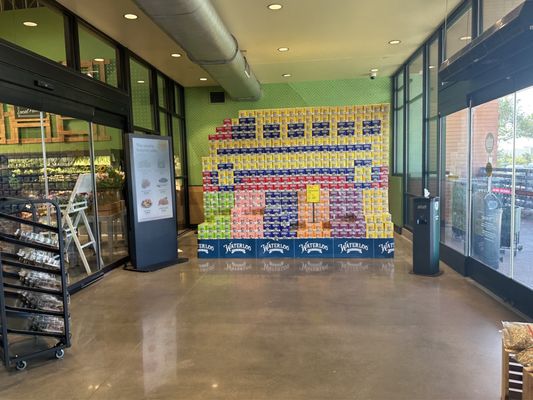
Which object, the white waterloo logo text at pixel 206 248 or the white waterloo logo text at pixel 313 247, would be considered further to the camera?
the white waterloo logo text at pixel 206 248

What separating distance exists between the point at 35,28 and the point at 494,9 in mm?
5121

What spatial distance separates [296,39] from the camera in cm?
609

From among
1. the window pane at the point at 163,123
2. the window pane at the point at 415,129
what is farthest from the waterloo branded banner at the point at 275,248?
the window pane at the point at 163,123

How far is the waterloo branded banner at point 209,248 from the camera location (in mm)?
6395

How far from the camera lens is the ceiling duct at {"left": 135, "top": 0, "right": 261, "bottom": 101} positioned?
3586mm

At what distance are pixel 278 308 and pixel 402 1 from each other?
3.99 metres

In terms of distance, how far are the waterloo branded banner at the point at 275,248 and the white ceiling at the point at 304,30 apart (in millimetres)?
3253

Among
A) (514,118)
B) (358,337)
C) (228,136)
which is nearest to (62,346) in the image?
(358,337)

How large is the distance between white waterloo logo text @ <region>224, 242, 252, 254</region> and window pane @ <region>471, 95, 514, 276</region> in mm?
3337

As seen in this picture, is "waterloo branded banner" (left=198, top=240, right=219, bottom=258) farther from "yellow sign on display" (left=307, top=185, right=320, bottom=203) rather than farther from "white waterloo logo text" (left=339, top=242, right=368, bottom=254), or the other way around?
"white waterloo logo text" (left=339, top=242, right=368, bottom=254)

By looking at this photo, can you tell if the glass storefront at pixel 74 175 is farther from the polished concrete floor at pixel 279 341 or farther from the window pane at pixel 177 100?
the window pane at pixel 177 100

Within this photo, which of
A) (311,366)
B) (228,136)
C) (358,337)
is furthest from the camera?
(228,136)

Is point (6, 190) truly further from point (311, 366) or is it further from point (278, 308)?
point (311, 366)

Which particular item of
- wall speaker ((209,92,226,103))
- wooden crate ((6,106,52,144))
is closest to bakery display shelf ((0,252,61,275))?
wooden crate ((6,106,52,144))
